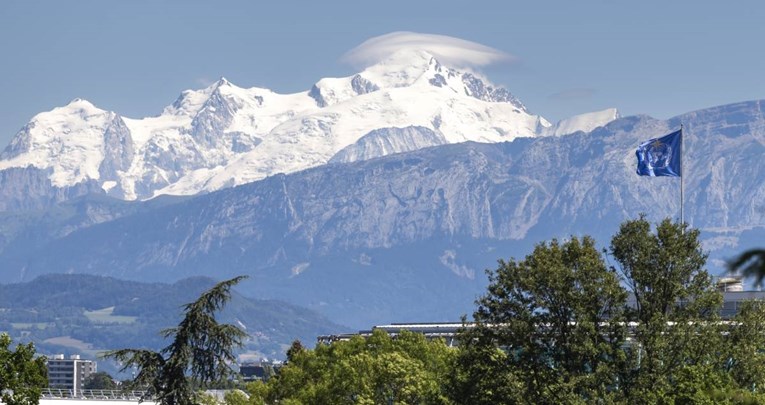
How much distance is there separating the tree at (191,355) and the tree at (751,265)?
24055mm

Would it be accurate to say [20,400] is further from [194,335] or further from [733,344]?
[733,344]

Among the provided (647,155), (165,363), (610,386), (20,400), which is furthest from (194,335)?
(647,155)

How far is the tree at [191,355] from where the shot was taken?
2028 inches

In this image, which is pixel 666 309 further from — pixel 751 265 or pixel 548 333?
pixel 751 265

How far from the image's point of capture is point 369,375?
99.8 m

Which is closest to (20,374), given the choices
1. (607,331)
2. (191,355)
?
(191,355)

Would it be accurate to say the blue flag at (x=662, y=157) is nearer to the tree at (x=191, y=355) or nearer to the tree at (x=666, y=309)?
→ the tree at (x=666, y=309)

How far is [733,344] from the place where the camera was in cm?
7438

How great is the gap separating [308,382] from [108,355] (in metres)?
62.6

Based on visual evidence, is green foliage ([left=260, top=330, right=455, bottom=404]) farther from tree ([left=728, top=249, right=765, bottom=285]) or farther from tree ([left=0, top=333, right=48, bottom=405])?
tree ([left=728, top=249, right=765, bottom=285])

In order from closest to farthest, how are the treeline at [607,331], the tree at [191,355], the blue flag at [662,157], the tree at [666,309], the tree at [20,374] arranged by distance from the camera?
the tree at [191,355], the tree at [20,374], the tree at [666,309], the treeline at [607,331], the blue flag at [662,157]

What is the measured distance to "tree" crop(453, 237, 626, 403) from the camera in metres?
71.6

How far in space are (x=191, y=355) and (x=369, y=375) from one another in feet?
158

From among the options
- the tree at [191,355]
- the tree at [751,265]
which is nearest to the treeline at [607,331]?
the tree at [191,355]
